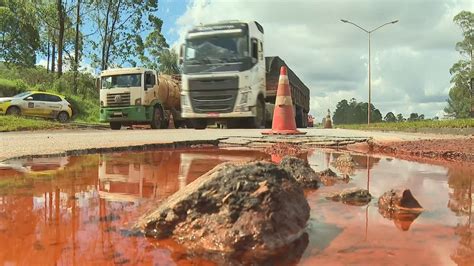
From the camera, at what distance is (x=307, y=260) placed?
1754mm

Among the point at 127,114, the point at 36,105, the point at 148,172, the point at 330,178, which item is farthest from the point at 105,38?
the point at 330,178

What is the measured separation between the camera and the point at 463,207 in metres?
2.73

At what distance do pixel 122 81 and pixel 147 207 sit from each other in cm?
1590

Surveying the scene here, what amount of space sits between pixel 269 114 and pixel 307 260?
46.5ft

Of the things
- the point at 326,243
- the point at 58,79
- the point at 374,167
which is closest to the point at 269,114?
the point at 374,167

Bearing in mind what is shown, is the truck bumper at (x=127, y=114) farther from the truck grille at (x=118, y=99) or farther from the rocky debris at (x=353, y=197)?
the rocky debris at (x=353, y=197)

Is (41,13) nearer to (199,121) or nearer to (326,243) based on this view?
(199,121)

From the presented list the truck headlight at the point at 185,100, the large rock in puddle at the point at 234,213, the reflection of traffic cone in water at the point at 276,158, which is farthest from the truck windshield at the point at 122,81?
the large rock in puddle at the point at 234,213

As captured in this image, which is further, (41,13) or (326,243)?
(41,13)

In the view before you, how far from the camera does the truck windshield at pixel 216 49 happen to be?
13.4 meters

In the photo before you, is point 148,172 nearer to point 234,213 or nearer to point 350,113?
point 234,213

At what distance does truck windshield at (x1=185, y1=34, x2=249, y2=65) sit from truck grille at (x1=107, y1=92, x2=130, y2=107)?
Result: 474 centimetres

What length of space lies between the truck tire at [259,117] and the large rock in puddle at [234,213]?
1208 centimetres

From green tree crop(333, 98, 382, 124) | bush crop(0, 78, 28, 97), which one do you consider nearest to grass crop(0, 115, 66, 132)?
bush crop(0, 78, 28, 97)
